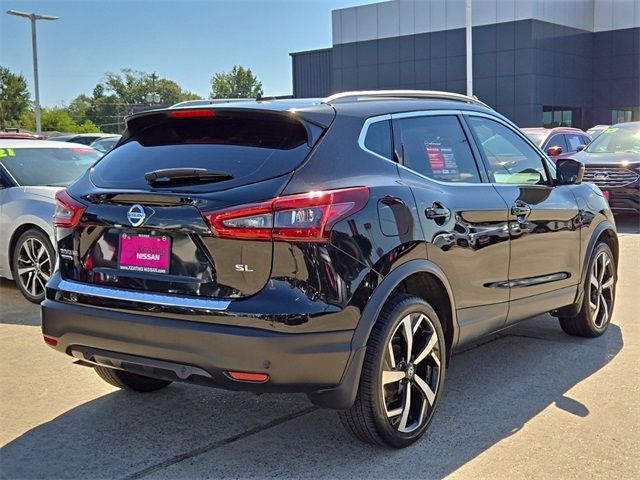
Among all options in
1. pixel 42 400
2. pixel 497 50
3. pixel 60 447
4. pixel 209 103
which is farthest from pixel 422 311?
pixel 497 50

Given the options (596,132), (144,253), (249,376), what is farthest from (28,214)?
(596,132)

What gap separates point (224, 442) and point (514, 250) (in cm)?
212

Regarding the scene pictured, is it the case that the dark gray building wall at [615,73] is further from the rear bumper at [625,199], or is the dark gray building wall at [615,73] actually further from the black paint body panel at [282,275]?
the black paint body panel at [282,275]

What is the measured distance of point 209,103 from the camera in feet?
13.1

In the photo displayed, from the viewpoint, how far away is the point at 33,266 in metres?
7.12

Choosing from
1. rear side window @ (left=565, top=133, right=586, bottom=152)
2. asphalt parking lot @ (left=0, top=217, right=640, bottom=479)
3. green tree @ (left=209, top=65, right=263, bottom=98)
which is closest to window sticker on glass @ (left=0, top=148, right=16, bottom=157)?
asphalt parking lot @ (left=0, top=217, right=640, bottom=479)

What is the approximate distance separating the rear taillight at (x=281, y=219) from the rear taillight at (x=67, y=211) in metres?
0.84

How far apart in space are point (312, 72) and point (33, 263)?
45.2 metres

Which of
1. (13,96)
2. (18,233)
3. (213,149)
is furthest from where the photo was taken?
(13,96)

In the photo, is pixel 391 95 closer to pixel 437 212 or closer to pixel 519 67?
pixel 437 212

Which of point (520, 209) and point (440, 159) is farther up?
point (440, 159)

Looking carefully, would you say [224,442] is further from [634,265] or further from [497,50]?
[497,50]

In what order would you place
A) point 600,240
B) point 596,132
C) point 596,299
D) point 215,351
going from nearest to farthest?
1. point 215,351
2. point 596,299
3. point 600,240
4. point 596,132

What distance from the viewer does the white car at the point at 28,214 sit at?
705cm
